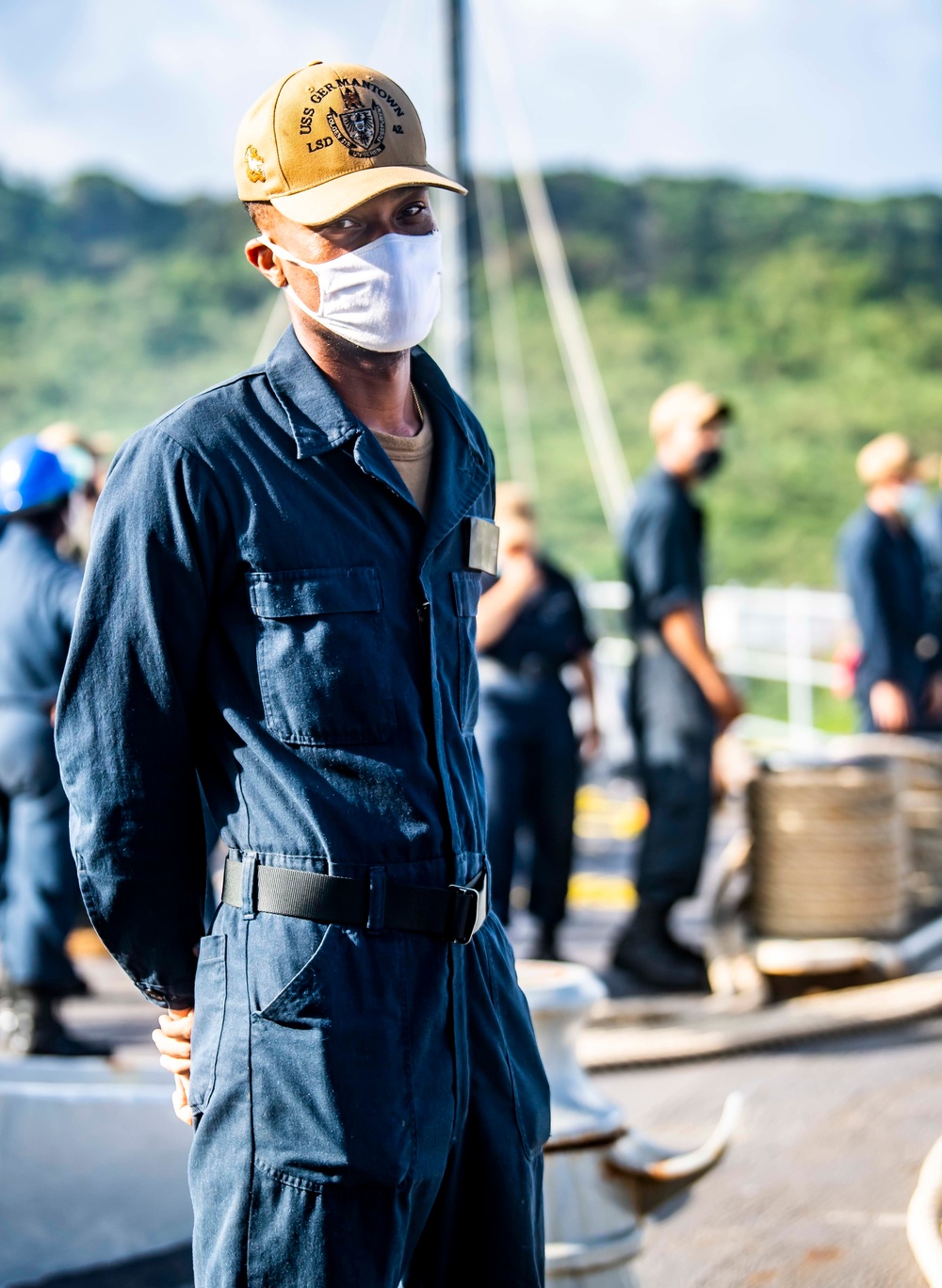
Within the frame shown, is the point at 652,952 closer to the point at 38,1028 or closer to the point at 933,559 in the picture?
the point at 38,1028

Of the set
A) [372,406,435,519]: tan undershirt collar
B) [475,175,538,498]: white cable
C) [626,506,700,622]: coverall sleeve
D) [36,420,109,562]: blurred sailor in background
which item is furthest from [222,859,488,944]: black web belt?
[475,175,538,498]: white cable

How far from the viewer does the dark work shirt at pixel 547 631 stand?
599cm

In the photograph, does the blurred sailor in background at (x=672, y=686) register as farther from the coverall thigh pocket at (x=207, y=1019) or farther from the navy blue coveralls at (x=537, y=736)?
the coverall thigh pocket at (x=207, y=1019)

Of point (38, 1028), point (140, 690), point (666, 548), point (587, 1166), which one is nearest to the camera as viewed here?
point (140, 690)

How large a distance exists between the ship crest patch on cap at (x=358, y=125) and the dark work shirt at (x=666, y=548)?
12.4ft

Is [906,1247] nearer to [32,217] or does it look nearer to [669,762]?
[669,762]

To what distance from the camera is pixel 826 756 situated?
5.68m

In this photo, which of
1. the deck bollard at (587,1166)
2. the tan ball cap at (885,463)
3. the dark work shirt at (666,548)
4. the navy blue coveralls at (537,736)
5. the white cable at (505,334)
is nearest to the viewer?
the deck bollard at (587,1166)

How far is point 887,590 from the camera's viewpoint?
7.21 meters

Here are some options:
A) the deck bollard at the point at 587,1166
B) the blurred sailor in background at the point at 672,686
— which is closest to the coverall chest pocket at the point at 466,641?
the deck bollard at the point at 587,1166

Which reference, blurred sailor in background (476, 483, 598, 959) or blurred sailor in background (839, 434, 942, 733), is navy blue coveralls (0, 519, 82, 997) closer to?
blurred sailor in background (476, 483, 598, 959)

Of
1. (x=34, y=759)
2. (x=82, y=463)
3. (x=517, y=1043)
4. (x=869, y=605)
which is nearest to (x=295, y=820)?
(x=517, y=1043)

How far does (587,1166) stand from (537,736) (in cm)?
341

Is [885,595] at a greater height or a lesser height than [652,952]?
greater
